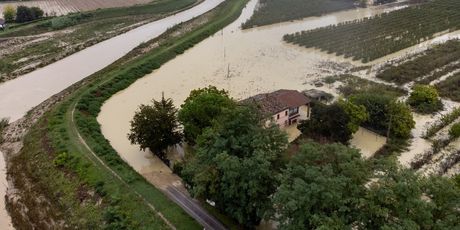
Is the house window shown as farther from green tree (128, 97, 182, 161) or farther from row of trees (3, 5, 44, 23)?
row of trees (3, 5, 44, 23)

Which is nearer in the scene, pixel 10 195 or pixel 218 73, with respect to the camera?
pixel 10 195

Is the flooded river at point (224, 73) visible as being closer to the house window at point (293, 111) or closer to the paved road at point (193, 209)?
the paved road at point (193, 209)

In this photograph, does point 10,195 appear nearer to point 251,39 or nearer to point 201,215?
point 201,215

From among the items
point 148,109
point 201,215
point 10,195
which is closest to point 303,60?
point 148,109

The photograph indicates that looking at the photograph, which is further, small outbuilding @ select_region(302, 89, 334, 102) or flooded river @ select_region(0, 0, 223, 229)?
flooded river @ select_region(0, 0, 223, 229)

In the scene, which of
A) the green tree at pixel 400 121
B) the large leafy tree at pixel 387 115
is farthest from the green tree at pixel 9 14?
the green tree at pixel 400 121

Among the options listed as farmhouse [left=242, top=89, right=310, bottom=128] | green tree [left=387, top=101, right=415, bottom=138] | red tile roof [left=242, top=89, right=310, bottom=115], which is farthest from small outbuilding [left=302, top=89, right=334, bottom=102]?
green tree [left=387, top=101, right=415, bottom=138]
